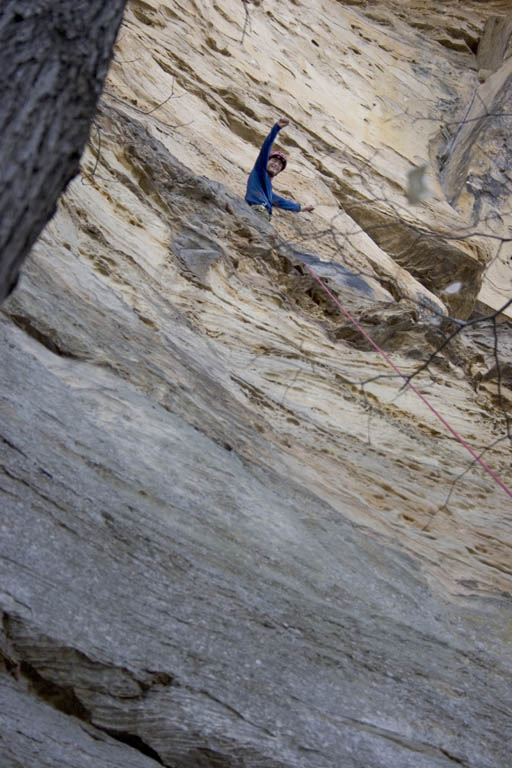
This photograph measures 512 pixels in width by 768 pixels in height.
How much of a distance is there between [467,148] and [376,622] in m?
13.7

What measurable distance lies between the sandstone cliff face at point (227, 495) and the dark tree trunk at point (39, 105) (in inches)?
48.0

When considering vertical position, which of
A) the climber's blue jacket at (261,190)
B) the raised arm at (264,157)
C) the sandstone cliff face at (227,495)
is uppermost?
the raised arm at (264,157)

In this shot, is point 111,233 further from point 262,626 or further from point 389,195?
point 389,195

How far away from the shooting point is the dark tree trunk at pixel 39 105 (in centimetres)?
172

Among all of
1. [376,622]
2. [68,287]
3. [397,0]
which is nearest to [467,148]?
[397,0]

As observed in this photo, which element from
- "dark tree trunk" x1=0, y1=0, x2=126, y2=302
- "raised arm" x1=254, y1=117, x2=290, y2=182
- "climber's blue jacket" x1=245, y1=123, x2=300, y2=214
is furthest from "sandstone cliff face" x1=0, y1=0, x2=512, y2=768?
"dark tree trunk" x1=0, y1=0, x2=126, y2=302

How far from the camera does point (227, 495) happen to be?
4070 millimetres

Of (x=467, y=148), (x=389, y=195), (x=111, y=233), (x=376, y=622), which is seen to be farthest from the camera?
(x=467, y=148)

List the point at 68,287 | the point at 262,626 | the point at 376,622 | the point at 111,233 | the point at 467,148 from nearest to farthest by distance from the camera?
the point at 262,626, the point at 376,622, the point at 68,287, the point at 111,233, the point at 467,148

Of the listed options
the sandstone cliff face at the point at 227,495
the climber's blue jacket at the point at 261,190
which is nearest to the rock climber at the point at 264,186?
the climber's blue jacket at the point at 261,190

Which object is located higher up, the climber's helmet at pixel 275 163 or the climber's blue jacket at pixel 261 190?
the climber's helmet at pixel 275 163

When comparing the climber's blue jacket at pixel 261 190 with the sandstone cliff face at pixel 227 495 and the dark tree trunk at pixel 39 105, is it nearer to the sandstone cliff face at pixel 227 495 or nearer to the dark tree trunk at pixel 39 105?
the sandstone cliff face at pixel 227 495

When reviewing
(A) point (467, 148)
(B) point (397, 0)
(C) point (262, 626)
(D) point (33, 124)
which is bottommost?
(C) point (262, 626)

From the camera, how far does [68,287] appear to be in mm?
5207
